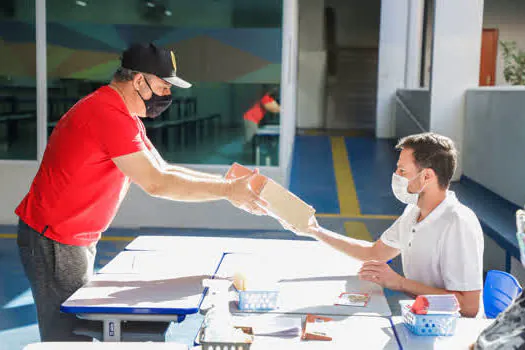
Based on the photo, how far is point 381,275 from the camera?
3299mm

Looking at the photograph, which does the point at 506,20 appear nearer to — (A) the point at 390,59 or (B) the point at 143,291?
(A) the point at 390,59

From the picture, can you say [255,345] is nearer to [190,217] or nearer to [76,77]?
[190,217]

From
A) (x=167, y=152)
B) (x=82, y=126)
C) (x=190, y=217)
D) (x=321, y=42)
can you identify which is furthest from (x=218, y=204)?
(x=321, y=42)

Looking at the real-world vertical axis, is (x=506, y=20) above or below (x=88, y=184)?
above

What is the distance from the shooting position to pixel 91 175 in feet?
10.5

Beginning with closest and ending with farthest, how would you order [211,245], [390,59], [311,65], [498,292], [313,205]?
[498,292]
[211,245]
[313,205]
[390,59]
[311,65]

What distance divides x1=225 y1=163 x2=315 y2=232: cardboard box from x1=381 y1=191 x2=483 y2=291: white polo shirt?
0.52 metres

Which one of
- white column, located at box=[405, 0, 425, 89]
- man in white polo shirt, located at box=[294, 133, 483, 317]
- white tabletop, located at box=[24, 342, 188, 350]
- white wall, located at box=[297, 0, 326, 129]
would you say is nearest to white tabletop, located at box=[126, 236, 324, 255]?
man in white polo shirt, located at box=[294, 133, 483, 317]

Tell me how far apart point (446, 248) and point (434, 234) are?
102mm

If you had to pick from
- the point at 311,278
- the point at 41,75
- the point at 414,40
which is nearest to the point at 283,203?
the point at 311,278

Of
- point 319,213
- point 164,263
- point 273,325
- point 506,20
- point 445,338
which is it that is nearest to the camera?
point 445,338

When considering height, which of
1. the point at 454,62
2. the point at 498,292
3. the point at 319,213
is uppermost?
the point at 454,62

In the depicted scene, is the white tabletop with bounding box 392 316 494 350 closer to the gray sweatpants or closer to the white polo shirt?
the white polo shirt

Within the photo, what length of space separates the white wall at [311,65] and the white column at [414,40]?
564 cm
